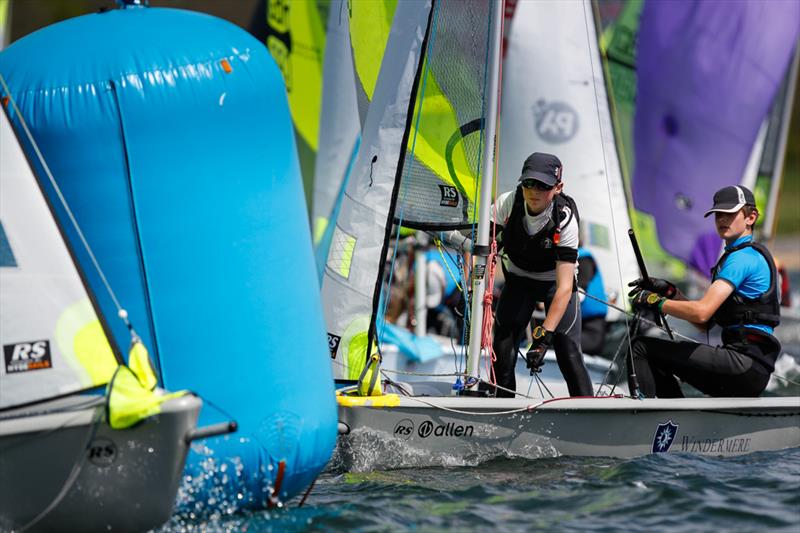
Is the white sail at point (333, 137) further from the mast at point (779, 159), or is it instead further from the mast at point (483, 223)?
the mast at point (483, 223)

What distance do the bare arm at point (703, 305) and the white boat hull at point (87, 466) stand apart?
99.3 inches

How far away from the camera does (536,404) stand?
5.15 m

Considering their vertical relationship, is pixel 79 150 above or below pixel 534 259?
above

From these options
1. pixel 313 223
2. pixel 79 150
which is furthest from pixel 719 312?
pixel 313 223

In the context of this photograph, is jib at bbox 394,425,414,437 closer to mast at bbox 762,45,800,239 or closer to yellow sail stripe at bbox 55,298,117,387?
yellow sail stripe at bbox 55,298,117,387

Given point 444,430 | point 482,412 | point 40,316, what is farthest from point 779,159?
point 40,316

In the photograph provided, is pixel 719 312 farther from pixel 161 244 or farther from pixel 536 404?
pixel 161 244

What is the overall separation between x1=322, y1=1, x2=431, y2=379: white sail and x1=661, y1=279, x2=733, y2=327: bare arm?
4.51ft

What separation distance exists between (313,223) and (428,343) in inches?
97.8

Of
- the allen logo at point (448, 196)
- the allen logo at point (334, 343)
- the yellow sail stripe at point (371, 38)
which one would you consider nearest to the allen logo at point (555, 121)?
the yellow sail stripe at point (371, 38)

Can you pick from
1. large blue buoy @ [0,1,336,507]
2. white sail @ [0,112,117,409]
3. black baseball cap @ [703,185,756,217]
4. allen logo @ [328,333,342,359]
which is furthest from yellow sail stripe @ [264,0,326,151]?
white sail @ [0,112,117,409]

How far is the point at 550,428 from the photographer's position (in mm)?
5250

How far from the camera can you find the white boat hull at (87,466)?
3.66 meters

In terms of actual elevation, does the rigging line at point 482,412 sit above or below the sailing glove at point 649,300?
below
